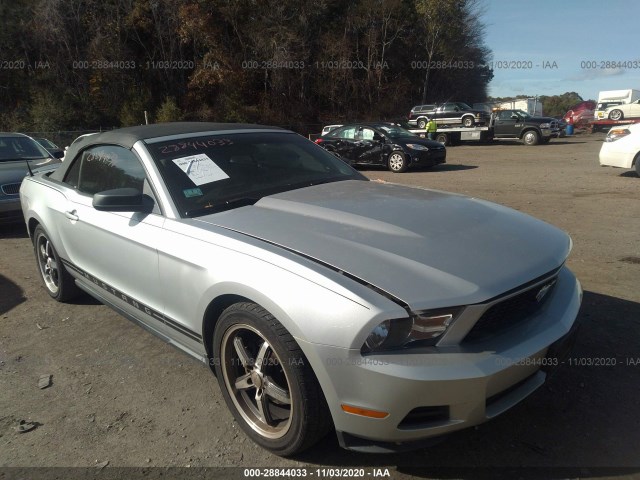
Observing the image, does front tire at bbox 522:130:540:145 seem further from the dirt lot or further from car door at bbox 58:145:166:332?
car door at bbox 58:145:166:332

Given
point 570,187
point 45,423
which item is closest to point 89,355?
point 45,423

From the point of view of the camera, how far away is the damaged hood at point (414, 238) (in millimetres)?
2098

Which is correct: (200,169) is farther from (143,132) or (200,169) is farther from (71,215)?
(71,215)

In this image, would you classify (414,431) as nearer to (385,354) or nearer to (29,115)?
(385,354)

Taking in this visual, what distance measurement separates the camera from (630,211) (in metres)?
7.68

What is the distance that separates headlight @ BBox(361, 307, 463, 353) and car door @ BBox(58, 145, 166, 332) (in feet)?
5.05

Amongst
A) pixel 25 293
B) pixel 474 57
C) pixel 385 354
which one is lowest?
pixel 25 293

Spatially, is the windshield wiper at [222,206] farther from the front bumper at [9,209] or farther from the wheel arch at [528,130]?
the wheel arch at [528,130]

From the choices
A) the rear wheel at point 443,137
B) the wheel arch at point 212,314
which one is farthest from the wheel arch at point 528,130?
the wheel arch at point 212,314

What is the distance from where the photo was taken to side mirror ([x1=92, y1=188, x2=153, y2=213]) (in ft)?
9.73

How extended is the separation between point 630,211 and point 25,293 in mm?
8486

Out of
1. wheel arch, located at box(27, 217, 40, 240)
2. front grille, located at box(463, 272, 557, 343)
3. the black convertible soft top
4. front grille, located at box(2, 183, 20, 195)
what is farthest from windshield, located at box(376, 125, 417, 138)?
front grille, located at box(463, 272, 557, 343)

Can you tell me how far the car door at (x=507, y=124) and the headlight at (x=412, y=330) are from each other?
2523 cm

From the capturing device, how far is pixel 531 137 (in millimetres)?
24281
